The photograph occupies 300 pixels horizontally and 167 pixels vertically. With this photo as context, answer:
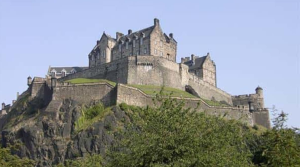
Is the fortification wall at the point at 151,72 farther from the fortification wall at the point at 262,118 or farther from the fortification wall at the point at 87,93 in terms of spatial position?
the fortification wall at the point at 262,118

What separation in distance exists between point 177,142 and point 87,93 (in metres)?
37.4

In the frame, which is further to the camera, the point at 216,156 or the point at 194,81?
the point at 194,81

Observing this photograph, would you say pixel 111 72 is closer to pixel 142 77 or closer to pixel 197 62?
pixel 142 77

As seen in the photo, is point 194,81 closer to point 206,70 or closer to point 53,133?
point 206,70

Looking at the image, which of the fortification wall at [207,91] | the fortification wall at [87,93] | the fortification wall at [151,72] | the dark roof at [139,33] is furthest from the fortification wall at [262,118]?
the fortification wall at [87,93]

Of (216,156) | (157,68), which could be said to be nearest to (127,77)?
(157,68)

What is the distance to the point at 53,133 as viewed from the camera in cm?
5434

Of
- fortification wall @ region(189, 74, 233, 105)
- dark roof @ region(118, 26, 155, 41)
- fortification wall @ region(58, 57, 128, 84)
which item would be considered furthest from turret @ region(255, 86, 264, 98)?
fortification wall @ region(58, 57, 128, 84)

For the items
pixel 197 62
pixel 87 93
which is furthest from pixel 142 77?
pixel 197 62

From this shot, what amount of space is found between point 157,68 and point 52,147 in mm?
21830

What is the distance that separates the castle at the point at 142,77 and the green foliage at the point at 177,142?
33.1m

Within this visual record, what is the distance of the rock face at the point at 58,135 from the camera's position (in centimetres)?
5138

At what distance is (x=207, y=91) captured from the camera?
3049 inches

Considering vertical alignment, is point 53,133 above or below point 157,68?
below
